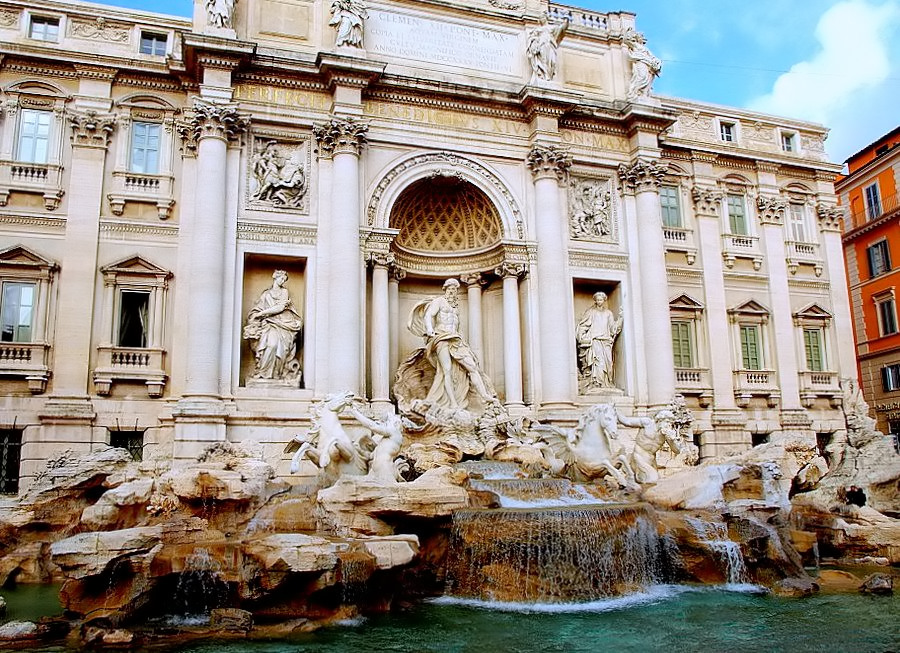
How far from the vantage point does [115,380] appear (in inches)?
674

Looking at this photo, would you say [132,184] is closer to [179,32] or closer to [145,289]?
[145,289]

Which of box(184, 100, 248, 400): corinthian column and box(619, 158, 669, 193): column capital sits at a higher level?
box(619, 158, 669, 193): column capital

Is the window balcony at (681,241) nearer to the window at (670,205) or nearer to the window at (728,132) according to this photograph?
the window at (670,205)

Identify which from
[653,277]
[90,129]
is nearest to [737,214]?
[653,277]

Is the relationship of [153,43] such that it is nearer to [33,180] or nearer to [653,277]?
[33,180]

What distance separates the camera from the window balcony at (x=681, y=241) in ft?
75.0

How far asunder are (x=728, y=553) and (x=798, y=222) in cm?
1565

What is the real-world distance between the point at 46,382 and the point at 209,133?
6715 millimetres

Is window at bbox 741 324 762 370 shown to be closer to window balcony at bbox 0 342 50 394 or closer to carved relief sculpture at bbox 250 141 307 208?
carved relief sculpture at bbox 250 141 307 208

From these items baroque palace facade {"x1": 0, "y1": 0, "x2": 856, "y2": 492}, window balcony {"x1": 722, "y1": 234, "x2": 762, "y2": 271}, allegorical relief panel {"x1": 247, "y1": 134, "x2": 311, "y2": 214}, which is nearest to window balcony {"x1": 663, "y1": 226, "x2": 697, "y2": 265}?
baroque palace facade {"x1": 0, "y1": 0, "x2": 856, "y2": 492}

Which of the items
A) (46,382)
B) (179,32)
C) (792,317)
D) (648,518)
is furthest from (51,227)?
(792,317)

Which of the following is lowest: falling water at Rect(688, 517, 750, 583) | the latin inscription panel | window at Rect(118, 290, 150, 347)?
falling water at Rect(688, 517, 750, 583)

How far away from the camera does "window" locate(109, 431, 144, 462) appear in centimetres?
1709

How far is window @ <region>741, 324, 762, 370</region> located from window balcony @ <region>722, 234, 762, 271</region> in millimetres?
1996
